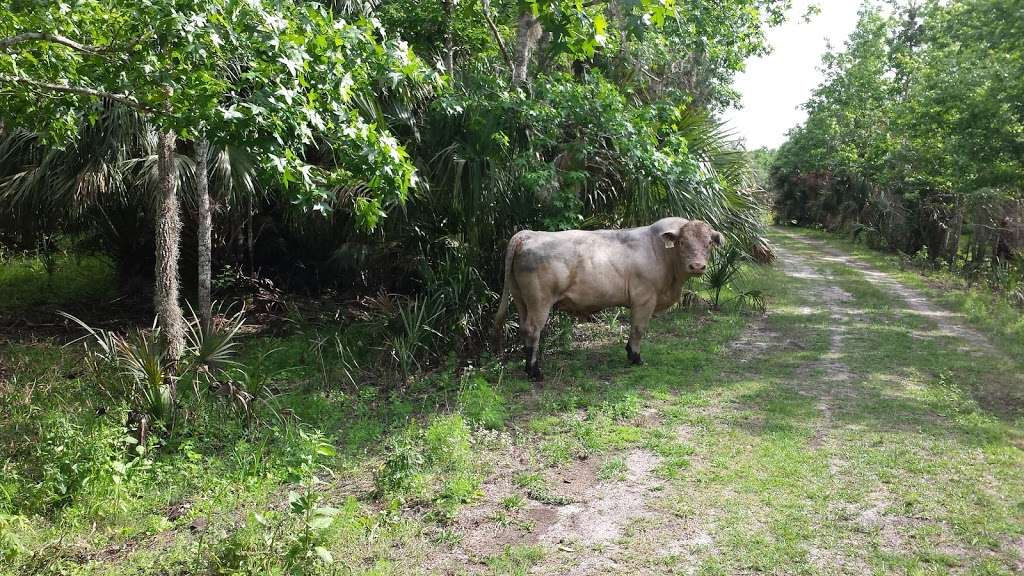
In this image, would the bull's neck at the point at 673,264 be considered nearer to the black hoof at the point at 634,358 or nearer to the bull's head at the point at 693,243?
the bull's head at the point at 693,243

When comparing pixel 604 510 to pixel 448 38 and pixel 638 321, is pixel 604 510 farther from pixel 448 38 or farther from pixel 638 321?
pixel 448 38

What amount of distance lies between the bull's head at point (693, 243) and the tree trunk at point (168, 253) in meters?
4.94

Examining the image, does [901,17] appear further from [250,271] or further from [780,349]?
[250,271]

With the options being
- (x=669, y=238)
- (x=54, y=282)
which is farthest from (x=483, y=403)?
(x=54, y=282)

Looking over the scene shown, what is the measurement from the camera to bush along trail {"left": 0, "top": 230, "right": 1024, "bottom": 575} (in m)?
4.39

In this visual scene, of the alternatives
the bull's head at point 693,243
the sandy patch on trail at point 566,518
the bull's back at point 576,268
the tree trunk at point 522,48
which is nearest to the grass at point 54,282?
the tree trunk at point 522,48

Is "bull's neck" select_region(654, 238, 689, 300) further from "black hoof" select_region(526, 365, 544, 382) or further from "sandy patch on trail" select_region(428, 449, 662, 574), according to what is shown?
"sandy patch on trail" select_region(428, 449, 662, 574)

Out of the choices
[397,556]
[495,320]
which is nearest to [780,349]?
[495,320]

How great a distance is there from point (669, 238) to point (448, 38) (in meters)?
4.72

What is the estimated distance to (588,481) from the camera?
561 cm

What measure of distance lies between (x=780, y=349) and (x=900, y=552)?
212 inches

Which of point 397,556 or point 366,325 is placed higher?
point 366,325

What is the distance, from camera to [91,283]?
42.9 ft

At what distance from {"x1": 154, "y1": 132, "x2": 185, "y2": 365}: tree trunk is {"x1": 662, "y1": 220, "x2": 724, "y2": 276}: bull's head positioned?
494cm
